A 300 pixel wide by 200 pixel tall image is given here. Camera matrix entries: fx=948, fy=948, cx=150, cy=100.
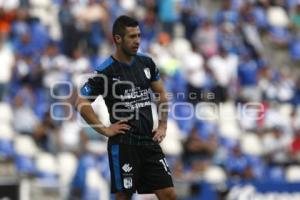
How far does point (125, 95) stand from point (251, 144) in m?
10.8

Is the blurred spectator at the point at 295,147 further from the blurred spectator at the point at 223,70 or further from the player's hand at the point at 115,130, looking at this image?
the player's hand at the point at 115,130

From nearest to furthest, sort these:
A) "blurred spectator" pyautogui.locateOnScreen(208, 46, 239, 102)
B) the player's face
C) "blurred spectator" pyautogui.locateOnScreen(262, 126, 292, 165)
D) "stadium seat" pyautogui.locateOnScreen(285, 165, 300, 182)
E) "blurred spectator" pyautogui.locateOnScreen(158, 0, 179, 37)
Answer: the player's face → "stadium seat" pyautogui.locateOnScreen(285, 165, 300, 182) → "blurred spectator" pyautogui.locateOnScreen(262, 126, 292, 165) → "blurred spectator" pyautogui.locateOnScreen(208, 46, 239, 102) → "blurred spectator" pyautogui.locateOnScreen(158, 0, 179, 37)

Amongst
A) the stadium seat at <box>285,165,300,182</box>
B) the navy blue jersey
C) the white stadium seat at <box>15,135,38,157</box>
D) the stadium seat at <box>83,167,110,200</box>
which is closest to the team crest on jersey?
the navy blue jersey

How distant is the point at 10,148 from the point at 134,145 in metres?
7.66

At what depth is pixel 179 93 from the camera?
19172 mm

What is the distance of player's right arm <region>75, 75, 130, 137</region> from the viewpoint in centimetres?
943

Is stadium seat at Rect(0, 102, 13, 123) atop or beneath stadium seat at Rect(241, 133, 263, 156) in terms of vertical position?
atop

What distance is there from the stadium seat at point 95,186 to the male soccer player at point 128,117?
22.7 ft

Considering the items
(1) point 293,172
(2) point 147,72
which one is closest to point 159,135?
(2) point 147,72

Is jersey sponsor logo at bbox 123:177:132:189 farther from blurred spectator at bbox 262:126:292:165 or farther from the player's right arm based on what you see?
blurred spectator at bbox 262:126:292:165

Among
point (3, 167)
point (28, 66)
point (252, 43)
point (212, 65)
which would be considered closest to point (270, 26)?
point (252, 43)

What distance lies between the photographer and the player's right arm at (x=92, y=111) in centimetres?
943

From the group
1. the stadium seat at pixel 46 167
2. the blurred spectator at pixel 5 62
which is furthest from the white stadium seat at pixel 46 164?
the blurred spectator at pixel 5 62

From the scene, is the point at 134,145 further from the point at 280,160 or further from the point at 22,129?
the point at 280,160
